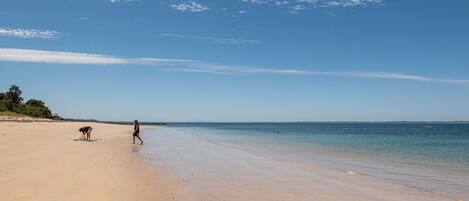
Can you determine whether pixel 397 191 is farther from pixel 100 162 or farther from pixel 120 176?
pixel 100 162

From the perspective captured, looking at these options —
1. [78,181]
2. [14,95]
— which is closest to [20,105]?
[14,95]

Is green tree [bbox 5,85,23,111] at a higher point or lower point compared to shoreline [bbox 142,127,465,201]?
higher

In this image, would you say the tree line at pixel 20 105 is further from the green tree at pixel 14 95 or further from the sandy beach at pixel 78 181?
the sandy beach at pixel 78 181

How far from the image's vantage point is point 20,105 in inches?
4496

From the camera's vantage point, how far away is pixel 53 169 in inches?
599

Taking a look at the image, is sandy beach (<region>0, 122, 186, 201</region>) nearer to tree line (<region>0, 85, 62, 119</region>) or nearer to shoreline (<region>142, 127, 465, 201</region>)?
shoreline (<region>142, 127, 465, 201</region>)

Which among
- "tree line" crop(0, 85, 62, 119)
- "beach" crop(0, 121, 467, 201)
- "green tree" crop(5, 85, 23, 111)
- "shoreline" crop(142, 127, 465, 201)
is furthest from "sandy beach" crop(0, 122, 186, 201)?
"green tree" crop(5, 85, 23, 111)

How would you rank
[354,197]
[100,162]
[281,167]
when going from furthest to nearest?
[281,167] → [100,162] → [354,197]

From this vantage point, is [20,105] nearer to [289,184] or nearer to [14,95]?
[14,95]

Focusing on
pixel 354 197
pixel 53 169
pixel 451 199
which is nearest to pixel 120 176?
pixel 53 169

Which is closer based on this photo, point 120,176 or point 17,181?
point 17,181

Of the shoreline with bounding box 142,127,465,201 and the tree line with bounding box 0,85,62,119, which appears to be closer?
the shoreline with bounding box 142,127,465,201

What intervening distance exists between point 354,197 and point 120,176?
23.3ft

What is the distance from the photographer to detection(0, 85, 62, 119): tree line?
104 meters
